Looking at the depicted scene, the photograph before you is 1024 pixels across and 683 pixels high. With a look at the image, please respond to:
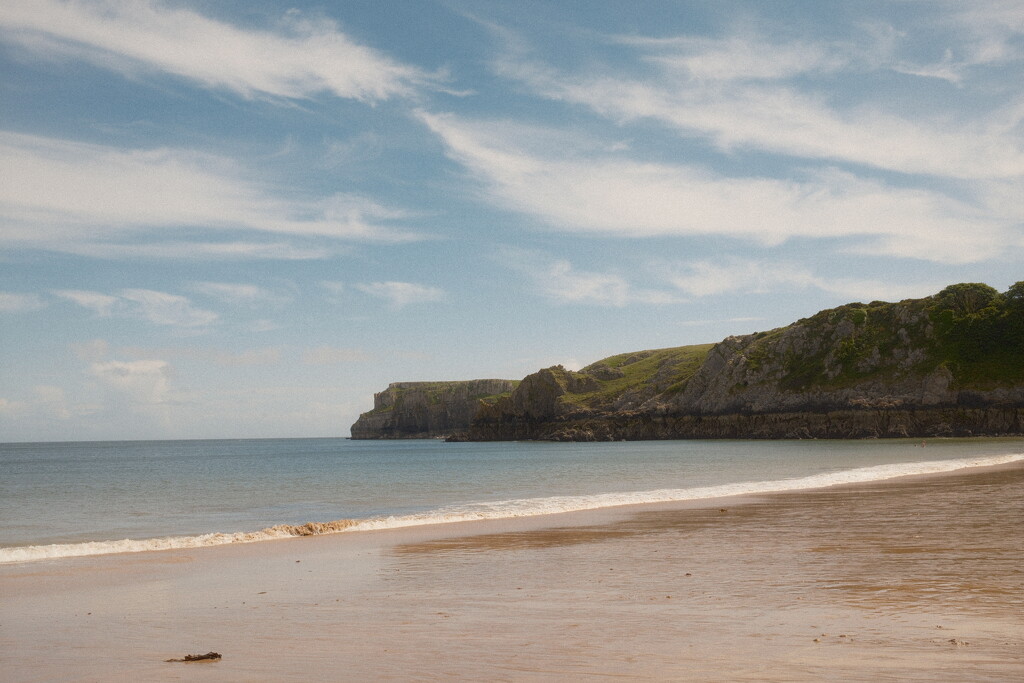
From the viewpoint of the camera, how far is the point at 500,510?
29.0 metres

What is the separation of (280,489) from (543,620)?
39321 millimetres

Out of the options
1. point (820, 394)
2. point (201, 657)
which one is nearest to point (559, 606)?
point (201, 657)

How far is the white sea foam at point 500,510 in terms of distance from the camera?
20719 mm

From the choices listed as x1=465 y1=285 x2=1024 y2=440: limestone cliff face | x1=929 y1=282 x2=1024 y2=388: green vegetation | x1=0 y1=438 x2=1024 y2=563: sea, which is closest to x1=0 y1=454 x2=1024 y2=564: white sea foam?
x1=0 y1=438 x2=1024 y2=563: sea

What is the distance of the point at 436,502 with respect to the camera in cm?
3344

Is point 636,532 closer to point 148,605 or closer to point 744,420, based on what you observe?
point 148,605

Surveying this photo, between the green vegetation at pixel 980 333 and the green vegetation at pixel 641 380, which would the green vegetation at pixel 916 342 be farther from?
the green vegetation at pixel 641 380

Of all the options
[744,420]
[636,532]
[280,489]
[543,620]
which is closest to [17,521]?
[280,489]

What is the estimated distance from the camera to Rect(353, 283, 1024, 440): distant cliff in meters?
113

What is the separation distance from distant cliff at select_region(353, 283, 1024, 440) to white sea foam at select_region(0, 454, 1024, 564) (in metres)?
72.8

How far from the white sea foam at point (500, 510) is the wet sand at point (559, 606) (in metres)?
1.78

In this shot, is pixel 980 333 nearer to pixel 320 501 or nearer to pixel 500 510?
pixel 500 510

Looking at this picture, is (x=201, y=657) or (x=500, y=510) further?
(x=500, y=510)

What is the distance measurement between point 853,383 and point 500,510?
379ft
